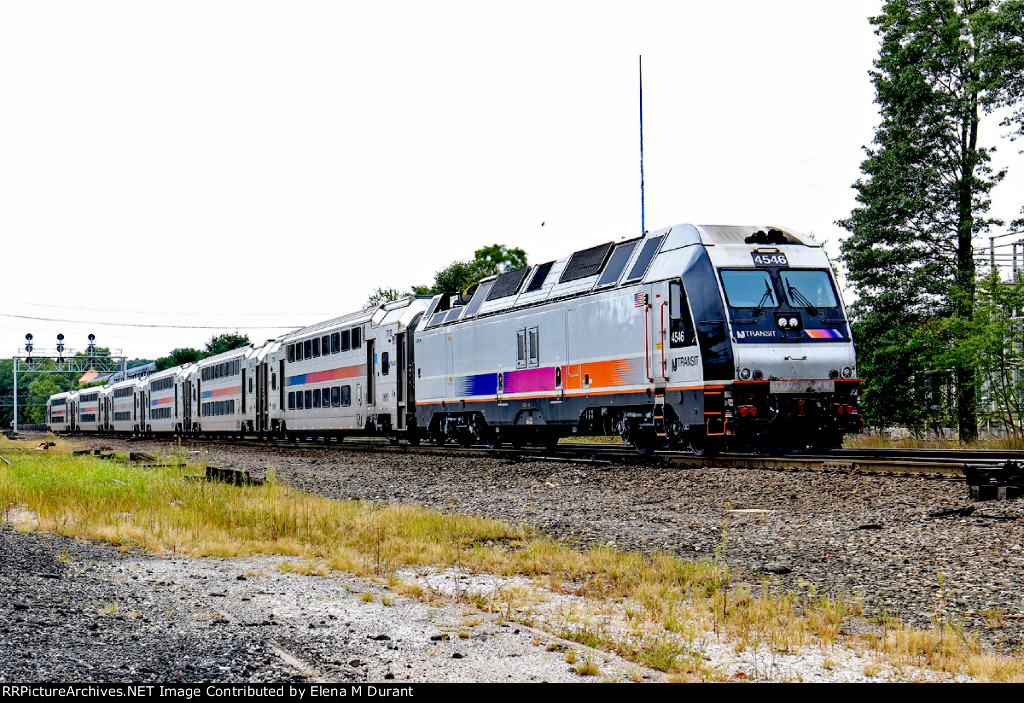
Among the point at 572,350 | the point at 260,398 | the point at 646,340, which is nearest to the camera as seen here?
the point at 646,340

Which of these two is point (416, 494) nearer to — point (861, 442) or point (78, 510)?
point (78, 510)

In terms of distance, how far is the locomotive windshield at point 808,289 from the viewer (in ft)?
50.1

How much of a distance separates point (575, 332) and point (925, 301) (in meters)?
15.1

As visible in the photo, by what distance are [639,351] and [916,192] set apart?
15.8m

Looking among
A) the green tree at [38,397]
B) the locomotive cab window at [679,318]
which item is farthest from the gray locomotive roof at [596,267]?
the green tree at [38,397]

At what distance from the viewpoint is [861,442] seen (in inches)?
968

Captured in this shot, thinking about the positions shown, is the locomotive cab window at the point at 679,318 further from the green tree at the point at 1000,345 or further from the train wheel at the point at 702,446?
the green tree at the point at 1000,345

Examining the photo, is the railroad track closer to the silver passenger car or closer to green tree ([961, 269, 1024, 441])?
the silver passenger car

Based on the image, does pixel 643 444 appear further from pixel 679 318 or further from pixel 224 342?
pixel 224 342

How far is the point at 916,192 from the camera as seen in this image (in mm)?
27609

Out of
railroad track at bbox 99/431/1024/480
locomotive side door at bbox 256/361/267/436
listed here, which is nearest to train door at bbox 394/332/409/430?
railroad track at bbox 99/431/1024/480

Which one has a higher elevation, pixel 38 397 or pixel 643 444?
pixel 38 397

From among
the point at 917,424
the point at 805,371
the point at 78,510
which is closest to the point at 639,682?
the point at 78,510

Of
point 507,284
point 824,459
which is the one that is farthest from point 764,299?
point 507,284
